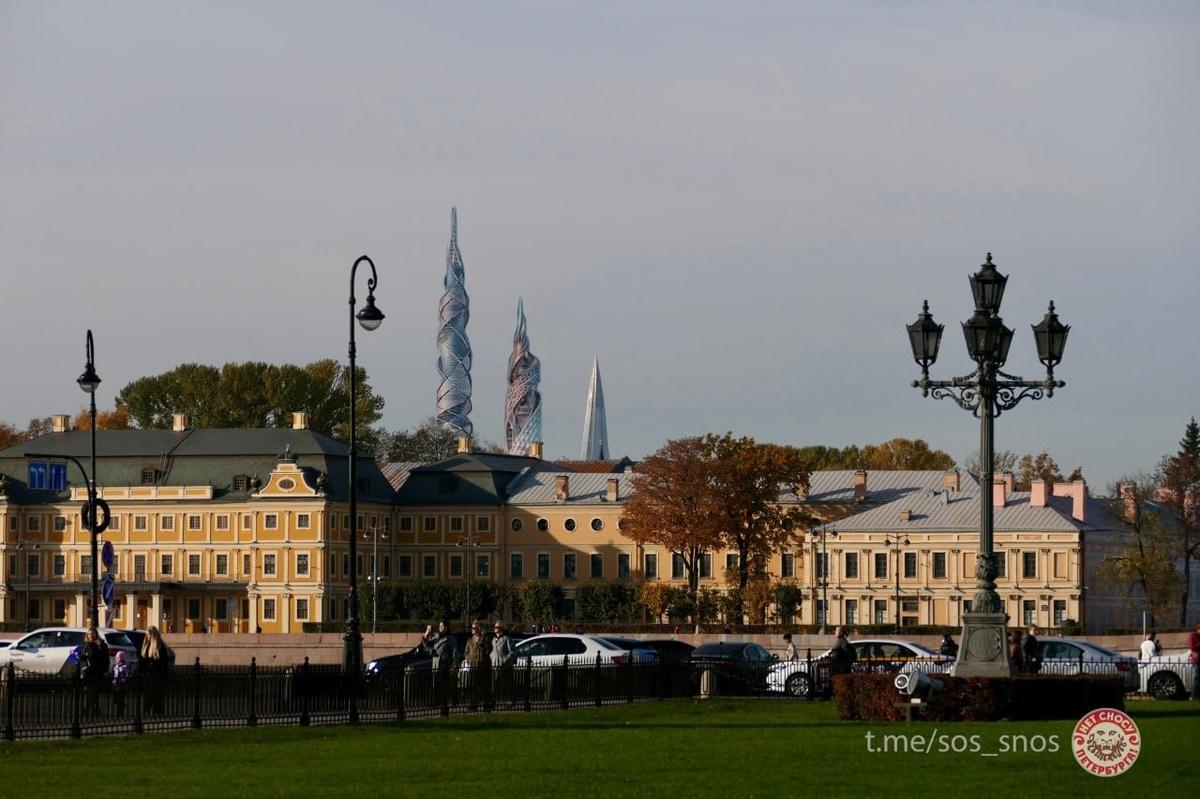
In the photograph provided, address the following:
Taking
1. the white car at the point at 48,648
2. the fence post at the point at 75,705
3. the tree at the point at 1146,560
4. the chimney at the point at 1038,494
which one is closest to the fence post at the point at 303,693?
the fence post at the point at 75,705

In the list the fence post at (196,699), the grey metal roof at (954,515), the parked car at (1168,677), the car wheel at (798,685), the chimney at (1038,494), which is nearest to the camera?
the fence post at (196,699)

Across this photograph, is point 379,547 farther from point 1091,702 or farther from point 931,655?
point 1091,702

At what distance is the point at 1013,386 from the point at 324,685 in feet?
39.7

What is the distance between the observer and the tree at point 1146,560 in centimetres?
11212

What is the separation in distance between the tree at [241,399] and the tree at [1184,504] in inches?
2248

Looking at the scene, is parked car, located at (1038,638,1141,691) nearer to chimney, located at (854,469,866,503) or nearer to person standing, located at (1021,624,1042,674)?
person standing, located at (1021,624,1042,674)

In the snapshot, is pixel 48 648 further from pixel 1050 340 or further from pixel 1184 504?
pixel 1184 504

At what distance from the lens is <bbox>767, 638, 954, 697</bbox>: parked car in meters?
47.0

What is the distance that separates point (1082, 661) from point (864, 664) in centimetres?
520

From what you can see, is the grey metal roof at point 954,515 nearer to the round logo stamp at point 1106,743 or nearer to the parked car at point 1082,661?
the parked car at point 1082,661

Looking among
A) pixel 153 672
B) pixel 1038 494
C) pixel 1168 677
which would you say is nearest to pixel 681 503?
pixel 1038 494

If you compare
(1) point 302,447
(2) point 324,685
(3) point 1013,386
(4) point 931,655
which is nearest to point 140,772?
(2) point 324,685

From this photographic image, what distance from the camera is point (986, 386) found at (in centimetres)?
3419

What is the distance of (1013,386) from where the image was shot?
113ft
